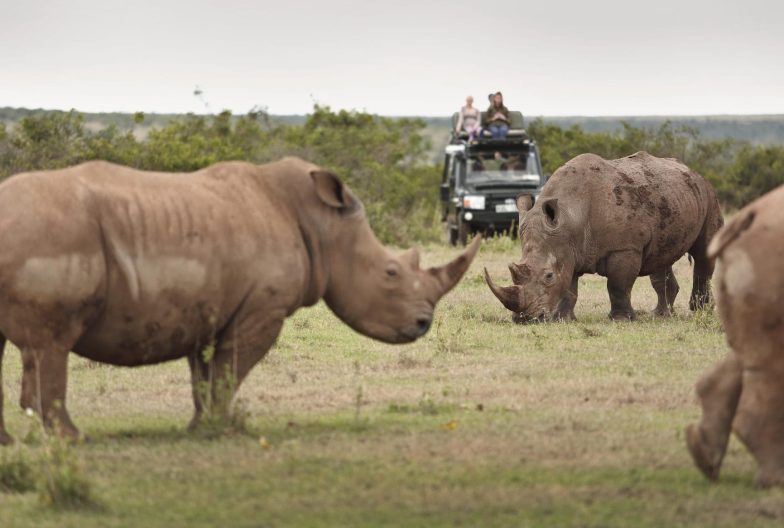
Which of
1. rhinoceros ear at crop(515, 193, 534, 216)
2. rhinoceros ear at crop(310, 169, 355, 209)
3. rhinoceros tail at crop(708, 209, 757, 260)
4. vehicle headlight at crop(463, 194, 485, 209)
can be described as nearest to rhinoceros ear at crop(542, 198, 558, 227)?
rhinoceros ear at crop(515, 193, 534, 216)

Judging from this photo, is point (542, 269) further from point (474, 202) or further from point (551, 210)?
point (474, 202)

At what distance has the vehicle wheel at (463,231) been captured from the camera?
29.2 meters

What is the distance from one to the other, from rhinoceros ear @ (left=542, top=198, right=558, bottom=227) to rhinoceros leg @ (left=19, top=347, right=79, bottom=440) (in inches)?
302

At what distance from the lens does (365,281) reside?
367 inches

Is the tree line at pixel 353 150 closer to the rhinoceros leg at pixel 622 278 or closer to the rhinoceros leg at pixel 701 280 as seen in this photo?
the rhinoceros leg at pixel 701 280

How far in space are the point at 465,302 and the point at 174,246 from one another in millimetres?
9562

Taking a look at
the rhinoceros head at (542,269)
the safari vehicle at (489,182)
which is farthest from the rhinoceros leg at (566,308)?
the safari vehicle at (489,182)

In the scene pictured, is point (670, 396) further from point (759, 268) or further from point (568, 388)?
point (759, 268)

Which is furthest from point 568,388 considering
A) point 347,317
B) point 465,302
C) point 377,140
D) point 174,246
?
point 377,140

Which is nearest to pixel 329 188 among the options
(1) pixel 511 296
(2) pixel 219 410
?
(2) pixel 219 410

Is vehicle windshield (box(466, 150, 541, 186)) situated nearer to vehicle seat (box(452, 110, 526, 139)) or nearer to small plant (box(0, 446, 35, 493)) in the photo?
vehicle seat (box(452, 110, 526, 139))

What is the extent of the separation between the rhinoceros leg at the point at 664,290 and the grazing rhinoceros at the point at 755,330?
9.25 meters

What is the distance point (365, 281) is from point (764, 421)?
2.73 meters

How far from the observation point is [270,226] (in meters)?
9.07
